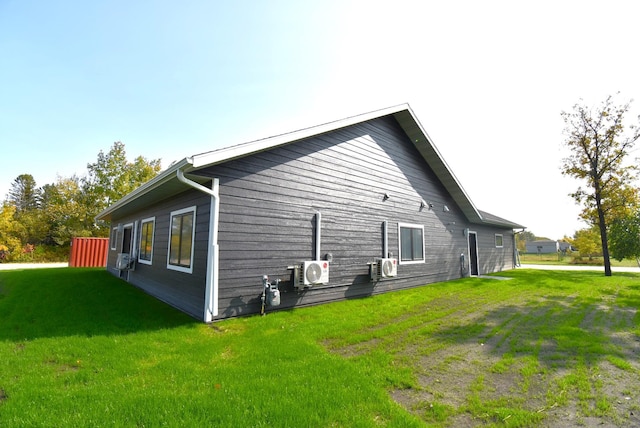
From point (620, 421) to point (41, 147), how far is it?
20497mm

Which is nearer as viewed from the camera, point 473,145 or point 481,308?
point 481,308

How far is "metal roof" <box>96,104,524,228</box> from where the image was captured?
5.39m

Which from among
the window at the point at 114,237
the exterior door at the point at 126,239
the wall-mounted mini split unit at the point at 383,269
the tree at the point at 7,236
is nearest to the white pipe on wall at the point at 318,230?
the wall-mounted mini split unit at the point at 383,269

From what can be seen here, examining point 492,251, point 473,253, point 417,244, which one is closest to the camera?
point 417,244

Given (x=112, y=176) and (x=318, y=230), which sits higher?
(x=112, y=176)

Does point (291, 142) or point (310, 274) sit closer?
point (310, 274)

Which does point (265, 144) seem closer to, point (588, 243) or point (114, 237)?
point (114, 237)

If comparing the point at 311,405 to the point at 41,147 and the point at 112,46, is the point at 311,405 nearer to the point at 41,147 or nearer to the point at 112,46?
the point at 112,46

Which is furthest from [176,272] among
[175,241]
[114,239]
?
[114,239]

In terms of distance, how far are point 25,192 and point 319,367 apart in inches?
2268

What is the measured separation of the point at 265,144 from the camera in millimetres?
6070

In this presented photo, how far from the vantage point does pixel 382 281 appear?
877 cm

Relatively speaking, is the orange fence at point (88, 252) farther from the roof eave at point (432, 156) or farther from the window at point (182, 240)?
the roof eave at point (432, 156)

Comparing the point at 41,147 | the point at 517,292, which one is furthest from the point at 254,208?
the point at 41,147
